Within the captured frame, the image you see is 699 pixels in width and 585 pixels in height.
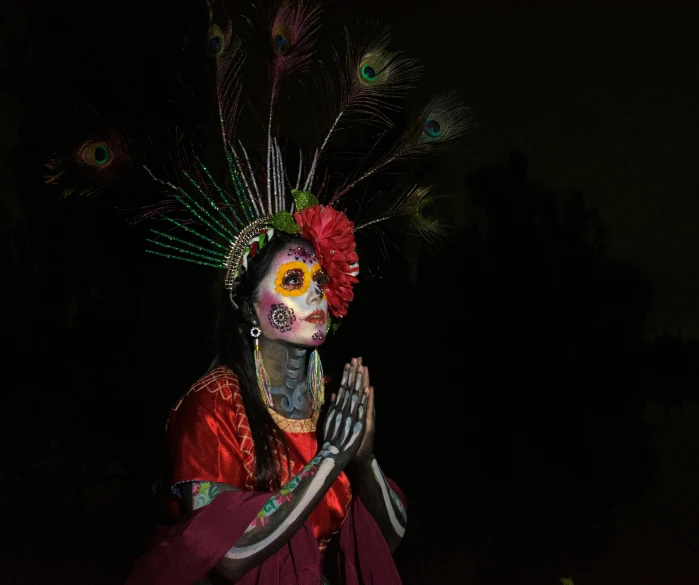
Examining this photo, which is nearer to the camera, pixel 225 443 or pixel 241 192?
pixel 225 443

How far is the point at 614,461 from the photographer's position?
4.80 m

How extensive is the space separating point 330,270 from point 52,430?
8.89 feet

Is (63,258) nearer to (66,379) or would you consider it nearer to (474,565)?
(66,379)

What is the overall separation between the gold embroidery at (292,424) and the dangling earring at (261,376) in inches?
Answer: 1.0

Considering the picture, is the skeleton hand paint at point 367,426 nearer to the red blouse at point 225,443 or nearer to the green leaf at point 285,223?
the red blouse at point 225,443

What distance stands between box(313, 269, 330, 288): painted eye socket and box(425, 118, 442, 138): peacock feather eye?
54cm

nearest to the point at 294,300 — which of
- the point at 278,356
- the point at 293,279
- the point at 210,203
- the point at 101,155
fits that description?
the point at 293,279

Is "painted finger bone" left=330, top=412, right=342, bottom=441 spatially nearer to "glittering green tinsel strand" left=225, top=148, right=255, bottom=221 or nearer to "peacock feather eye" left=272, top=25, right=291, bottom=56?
"glittering green tinsel strand" left=225, top=148, right=255, bottom=221

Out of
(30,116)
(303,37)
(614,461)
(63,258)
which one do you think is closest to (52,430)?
(63,258)

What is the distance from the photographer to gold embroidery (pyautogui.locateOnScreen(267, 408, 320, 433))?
192 cm

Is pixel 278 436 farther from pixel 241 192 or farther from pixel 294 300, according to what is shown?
pixel 241 192

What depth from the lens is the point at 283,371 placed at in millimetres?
1949

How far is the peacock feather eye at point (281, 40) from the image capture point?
2070mm

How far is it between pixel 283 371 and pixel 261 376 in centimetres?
6
